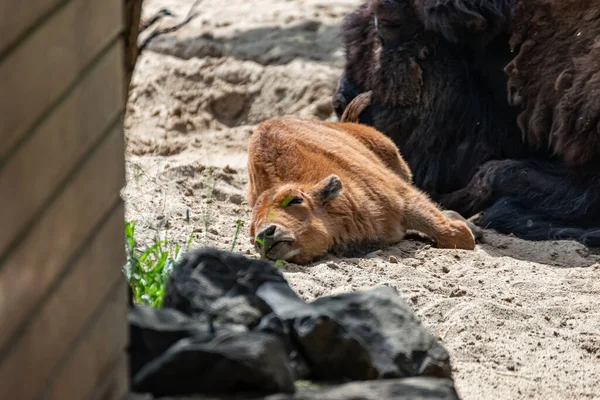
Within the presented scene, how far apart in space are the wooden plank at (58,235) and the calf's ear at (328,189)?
123 inches

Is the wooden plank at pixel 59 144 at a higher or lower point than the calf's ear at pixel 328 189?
higher

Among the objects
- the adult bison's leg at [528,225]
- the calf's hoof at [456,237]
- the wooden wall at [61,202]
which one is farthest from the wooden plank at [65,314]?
the adult bison's leg at [528,225]

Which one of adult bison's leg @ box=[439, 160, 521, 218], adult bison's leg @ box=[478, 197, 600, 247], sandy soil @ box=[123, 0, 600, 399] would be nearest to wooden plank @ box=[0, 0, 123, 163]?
sandy soil @ box=[123, 0, 600, 399]

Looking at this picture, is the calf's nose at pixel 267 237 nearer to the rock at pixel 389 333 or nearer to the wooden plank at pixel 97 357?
the rock at pixel 389 333

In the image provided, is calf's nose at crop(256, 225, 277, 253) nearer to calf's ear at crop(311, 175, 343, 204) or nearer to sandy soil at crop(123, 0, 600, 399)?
sandy soil at crop(123, 0, 600, 399)

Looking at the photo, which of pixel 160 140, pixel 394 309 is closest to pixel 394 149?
pixel 160 140

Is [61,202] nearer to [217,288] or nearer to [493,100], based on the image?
[217,288]

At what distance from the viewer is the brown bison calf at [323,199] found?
4.95m

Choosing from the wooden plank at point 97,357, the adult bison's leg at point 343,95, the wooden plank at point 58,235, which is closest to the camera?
the wooden plank at point 58,235

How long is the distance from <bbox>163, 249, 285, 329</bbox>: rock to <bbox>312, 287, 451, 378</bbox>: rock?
216mm

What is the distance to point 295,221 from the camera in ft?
16.3

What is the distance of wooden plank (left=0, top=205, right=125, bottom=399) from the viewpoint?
160 centimetres

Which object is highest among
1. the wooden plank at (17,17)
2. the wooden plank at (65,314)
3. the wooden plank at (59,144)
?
the wooden plank at (17,17)

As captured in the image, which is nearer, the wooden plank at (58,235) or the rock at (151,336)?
the wooden plank at (58,235)
